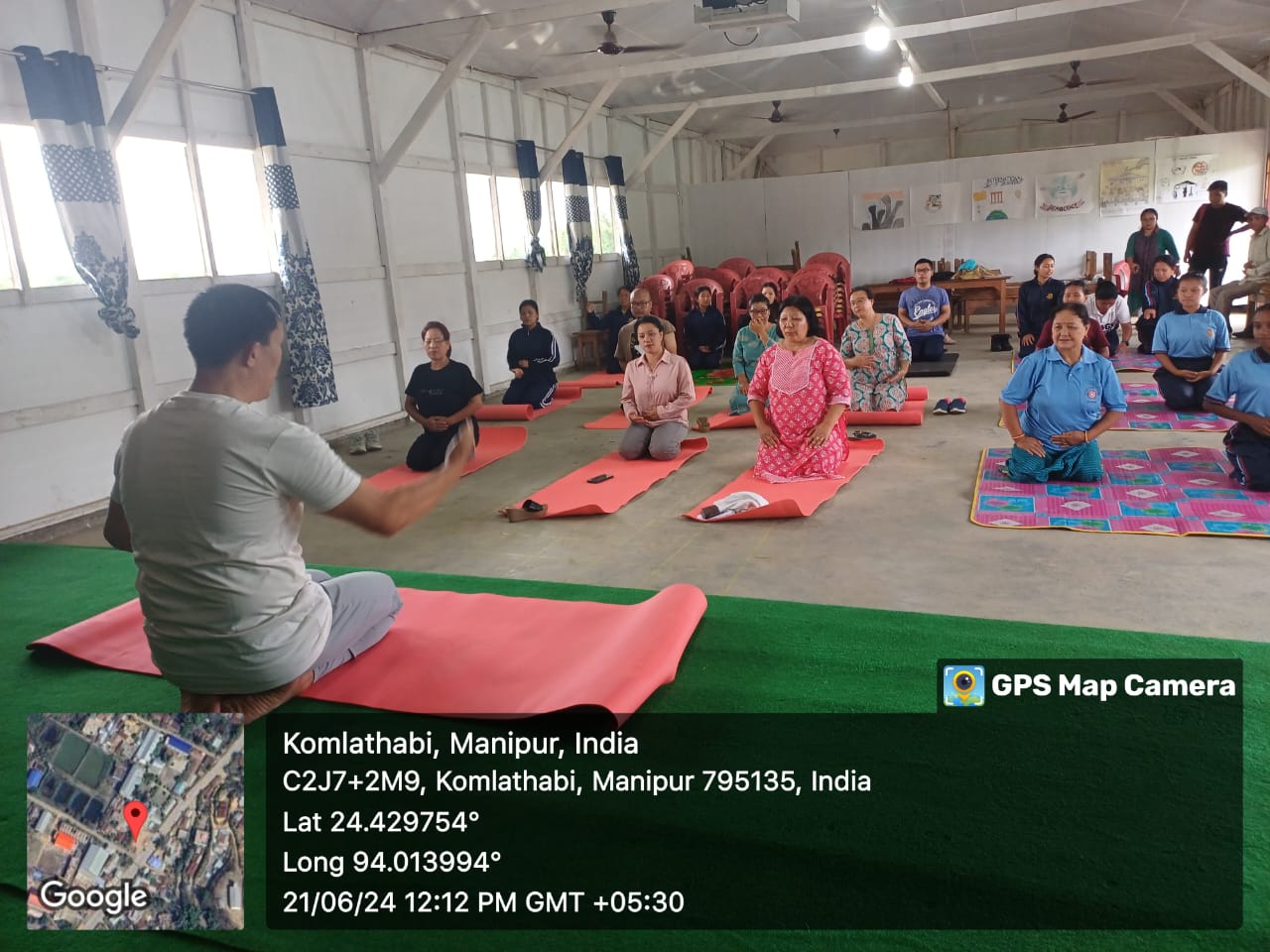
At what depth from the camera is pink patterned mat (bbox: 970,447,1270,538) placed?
425cm

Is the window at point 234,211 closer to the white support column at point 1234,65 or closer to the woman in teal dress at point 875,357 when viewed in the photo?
the woman in teal dress at point 875,357

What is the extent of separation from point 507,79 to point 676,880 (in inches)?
395

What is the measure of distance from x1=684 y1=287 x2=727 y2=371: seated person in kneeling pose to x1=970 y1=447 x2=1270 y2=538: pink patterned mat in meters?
5.24

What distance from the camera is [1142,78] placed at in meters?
14.2

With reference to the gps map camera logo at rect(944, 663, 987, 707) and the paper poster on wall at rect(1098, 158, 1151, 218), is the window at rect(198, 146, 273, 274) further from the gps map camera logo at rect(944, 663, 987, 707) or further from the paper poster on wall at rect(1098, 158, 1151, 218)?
the paper poster on wall at rect(1098, 158, 1151, 218)

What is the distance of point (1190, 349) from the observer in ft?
21.2

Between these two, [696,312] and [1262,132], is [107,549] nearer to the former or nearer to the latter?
[696,312]

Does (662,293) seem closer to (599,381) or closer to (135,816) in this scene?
(599,381)

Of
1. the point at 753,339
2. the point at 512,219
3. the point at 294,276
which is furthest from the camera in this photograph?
the point at 512,219

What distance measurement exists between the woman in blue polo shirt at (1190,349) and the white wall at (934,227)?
791cm

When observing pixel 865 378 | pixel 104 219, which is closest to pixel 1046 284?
pixel 865 378

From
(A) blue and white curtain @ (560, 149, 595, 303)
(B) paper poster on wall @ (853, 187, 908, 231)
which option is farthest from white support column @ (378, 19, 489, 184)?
(B) paper poster on wall @ (853, 187, 908, 231)

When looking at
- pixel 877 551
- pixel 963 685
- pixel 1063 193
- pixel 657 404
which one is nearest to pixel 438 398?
pixel 657 404

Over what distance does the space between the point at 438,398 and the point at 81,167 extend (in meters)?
2.43
